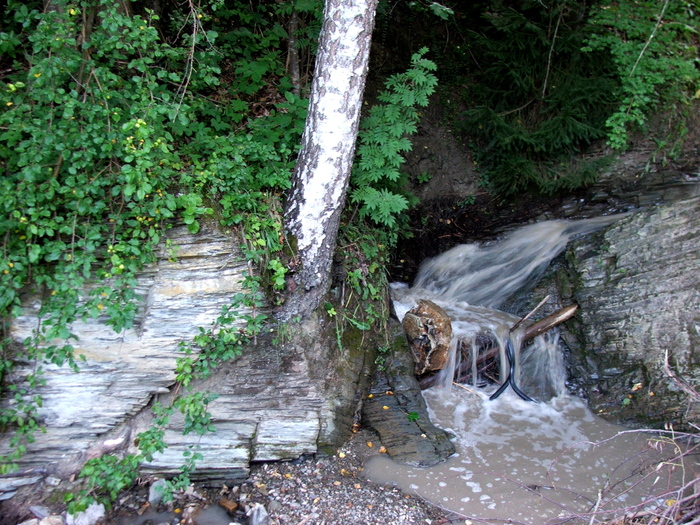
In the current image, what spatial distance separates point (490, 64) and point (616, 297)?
13.2 feet

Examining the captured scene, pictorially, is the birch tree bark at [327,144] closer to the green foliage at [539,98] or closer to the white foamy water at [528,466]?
the white foamy water at [528,466]

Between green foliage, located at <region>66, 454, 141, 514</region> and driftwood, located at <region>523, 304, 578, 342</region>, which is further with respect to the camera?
driftwood, located at <region>523, 304, 578, 342</region>

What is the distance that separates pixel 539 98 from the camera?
283 inches

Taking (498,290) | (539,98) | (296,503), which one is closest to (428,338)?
(498,290)

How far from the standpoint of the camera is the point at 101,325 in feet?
13.2

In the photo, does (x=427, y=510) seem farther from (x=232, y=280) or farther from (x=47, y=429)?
(x=47, y=429)

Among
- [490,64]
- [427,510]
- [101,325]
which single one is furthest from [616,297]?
[101,325]

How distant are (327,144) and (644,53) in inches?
217

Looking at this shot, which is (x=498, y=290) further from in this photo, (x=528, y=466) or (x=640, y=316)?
(x=528, y=466)

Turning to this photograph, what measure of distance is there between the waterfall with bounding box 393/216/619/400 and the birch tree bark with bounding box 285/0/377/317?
2.12m

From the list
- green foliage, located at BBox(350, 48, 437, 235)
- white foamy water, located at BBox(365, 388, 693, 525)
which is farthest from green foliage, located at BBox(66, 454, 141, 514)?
green foliage, located at BBox(350, 48, 437, 235)

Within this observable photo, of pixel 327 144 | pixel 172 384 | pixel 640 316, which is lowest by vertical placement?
pixel 172 384

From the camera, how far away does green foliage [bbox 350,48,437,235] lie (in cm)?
523

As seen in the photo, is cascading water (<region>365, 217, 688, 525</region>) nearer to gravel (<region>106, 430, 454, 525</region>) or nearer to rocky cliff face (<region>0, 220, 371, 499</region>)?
gravel (<region>106, 430, 454, 525</region>)
